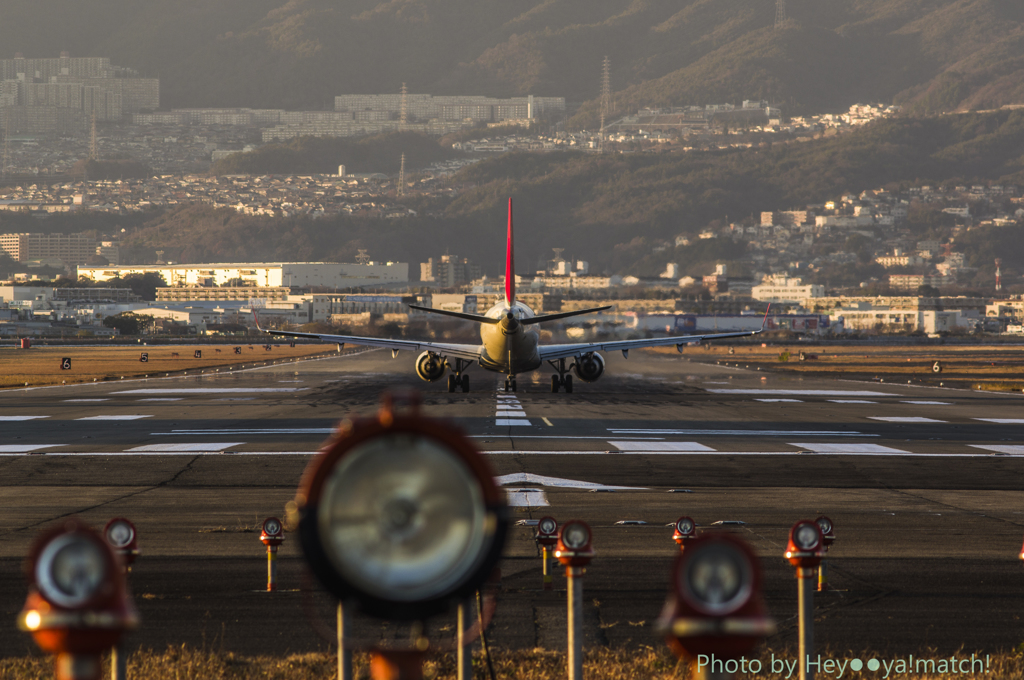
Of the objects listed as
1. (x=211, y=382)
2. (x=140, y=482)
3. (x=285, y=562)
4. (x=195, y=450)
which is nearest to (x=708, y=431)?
(x=195, y=450)

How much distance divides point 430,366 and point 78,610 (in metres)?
56.1

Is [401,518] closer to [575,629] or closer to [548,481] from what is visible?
[575,629]

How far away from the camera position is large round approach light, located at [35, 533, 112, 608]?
4.42m

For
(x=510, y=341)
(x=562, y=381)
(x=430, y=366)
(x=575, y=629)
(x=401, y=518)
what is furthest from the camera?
(x=562, y=381)

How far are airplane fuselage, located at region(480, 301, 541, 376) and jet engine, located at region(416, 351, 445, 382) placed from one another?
13.8 feet

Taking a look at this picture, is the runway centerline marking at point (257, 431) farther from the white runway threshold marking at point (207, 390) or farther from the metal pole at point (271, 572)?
the metal pole at point (271, 572)

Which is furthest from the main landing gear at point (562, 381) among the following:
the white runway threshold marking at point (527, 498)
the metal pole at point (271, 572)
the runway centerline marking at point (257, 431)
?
the metal pole at point (271, 572)

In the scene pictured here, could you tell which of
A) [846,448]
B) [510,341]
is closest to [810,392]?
[510,341]

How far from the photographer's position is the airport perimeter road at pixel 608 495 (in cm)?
1455

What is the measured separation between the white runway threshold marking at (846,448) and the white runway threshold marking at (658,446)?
4205 millimetres

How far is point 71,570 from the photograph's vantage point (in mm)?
4551

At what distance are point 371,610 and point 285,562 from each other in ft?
47.5

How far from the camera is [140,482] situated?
94.7 feet

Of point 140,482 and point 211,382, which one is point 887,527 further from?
point 211,382
